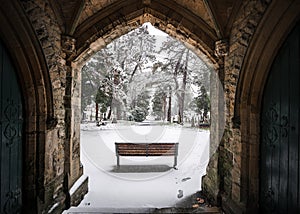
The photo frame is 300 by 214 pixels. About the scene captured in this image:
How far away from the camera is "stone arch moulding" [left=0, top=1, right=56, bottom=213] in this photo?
2291 mm

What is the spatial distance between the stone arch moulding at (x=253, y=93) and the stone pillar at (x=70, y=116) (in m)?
2.30

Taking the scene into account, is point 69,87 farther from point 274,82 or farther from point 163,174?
point 163,174

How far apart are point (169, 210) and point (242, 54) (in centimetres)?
218

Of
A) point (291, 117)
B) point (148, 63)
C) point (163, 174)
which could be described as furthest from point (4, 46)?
point (148, 63)

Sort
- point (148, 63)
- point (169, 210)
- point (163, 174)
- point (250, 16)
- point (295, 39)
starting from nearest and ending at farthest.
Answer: point (295, 39) < point (250, 16) < point (169, 210) < point (163, 174) < point (148, 63)

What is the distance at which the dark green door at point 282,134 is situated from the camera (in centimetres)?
188

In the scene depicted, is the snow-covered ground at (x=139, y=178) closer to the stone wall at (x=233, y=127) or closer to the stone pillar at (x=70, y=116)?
the stone pillar at (x=70, y=116)

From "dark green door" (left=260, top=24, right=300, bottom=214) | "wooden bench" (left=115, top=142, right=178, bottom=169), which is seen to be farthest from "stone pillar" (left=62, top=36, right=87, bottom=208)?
"dark green door" (left=260, top=24, right=300, bottom=214)

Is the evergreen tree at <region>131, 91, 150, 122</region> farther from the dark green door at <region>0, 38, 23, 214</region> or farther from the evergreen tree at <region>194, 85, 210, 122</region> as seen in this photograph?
the dark green door at <region>0, 38, 23, 214</region>

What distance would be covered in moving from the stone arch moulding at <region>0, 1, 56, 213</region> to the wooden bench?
3243 mm

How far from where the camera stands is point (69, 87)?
3.40 meters

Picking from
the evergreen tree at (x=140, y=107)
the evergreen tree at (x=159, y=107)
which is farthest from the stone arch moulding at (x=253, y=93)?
the evergreen tree at (x=159, y=107)

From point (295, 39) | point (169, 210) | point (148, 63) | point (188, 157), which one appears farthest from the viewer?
point (148, 63)

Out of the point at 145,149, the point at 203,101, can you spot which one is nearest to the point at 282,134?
the point at 145,149
